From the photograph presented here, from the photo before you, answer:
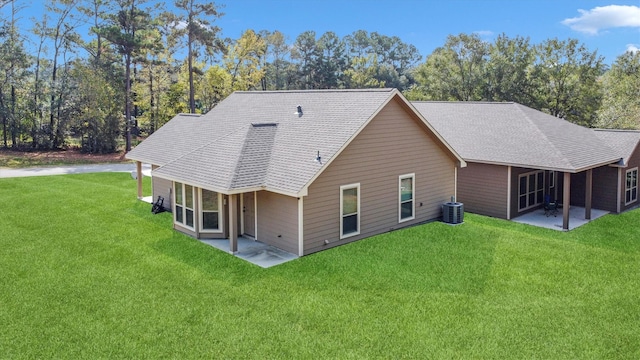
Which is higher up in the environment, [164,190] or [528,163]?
[528,163]

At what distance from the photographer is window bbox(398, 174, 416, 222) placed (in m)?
14.9

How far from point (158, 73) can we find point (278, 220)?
3140cm

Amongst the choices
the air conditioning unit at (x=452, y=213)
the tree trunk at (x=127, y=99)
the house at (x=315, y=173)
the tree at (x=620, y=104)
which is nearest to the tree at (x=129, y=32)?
the tree trunk at (x=127, y=99)

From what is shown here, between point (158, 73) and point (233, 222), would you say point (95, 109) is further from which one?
point (233, 222)

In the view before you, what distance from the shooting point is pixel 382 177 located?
46.5 feet

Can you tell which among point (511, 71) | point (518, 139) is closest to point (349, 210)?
point (518, 139)

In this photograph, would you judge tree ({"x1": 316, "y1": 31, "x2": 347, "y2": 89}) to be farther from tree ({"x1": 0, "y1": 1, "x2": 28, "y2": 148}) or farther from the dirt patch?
tree ({"x1": 0, "y1": 1, "x2": 28, "y2": 148})

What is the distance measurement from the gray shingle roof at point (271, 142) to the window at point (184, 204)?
2.04 feet

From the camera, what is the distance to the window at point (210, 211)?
44.9 feet

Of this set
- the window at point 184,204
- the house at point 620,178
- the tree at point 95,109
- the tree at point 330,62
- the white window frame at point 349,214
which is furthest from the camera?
the tree at point 330,62

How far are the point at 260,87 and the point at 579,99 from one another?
37.0m

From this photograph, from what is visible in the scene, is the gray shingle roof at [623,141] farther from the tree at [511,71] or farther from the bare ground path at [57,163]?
the bare ground path at [57,163]

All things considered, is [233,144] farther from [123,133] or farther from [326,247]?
[123,133]

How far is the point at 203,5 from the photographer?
37844mm
